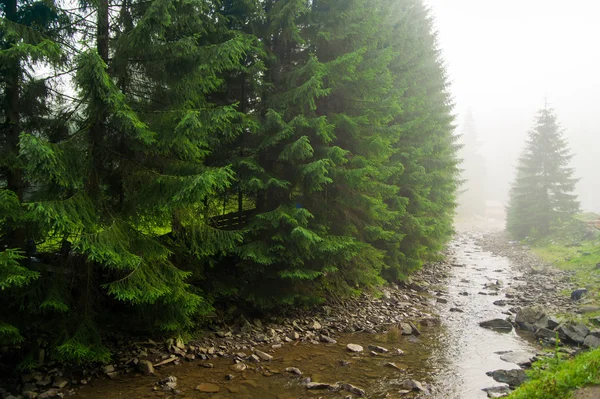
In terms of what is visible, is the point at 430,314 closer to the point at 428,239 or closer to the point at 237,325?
the point at 428,239

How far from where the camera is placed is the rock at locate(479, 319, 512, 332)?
11625 mm

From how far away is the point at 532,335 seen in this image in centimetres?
1101

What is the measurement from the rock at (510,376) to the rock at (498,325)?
3632 mm

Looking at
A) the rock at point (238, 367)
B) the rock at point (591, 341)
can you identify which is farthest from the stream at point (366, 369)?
the rock at point (591, 341)

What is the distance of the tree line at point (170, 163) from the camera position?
671 cm

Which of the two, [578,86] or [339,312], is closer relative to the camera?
[339,312]

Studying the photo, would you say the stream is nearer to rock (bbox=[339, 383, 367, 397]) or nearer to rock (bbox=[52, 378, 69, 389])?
rock (bbox=[339, 383, 367, 397])

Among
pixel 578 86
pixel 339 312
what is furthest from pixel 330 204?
pixel 578 86

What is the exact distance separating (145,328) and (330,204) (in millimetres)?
6609

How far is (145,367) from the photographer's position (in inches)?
309

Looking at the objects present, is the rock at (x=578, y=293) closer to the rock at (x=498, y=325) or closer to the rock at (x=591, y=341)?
the rock at (x=498, y=325)

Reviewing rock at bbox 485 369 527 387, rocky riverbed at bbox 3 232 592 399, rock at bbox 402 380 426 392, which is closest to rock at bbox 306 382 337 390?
rocky riverbed at bbox 3 232 592 399

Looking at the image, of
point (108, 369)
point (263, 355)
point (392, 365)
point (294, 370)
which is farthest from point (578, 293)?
point (108, 369)

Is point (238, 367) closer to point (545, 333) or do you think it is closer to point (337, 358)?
point (337, 358)
